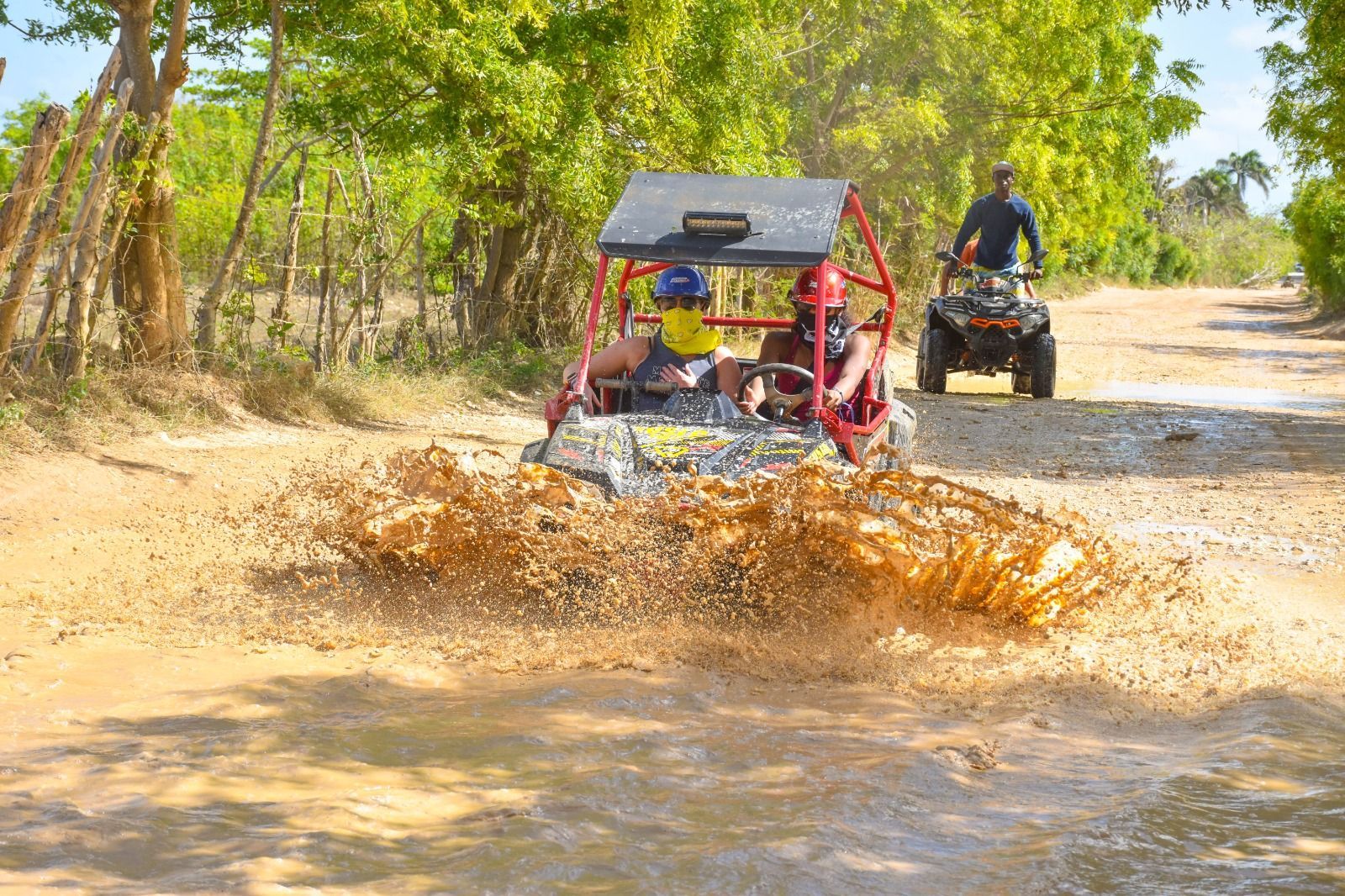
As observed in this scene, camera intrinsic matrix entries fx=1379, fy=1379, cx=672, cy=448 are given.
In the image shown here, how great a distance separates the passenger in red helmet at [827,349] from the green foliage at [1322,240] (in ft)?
83.6

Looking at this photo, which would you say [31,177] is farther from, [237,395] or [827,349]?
[827,349]

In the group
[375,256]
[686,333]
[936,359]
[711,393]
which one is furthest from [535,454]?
[936,359]

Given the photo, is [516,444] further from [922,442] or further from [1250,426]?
[1250,426]

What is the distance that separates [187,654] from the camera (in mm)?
5539

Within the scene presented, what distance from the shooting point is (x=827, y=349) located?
794 cm

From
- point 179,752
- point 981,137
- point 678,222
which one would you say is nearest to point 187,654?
point 179,752

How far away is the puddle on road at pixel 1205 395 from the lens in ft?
51.3

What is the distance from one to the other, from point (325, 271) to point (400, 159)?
4.11ft

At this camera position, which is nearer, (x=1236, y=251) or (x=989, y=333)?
(x=989, y=333)

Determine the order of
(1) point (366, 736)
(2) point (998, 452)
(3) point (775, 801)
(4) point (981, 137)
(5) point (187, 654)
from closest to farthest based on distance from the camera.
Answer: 1. (3) point (775, 801)
2. (1) point (366, 736)
3. (5) point (187, 654)
4. (2) point (998, 452)
5. (4) point (981, 137)

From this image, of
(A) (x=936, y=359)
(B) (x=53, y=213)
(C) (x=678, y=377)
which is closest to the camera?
(C) (x=678, y=377)

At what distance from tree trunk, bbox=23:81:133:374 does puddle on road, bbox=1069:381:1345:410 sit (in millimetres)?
10810

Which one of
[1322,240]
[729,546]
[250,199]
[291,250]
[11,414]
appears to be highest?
[1322,240]

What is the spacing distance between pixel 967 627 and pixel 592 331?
2493 mm
